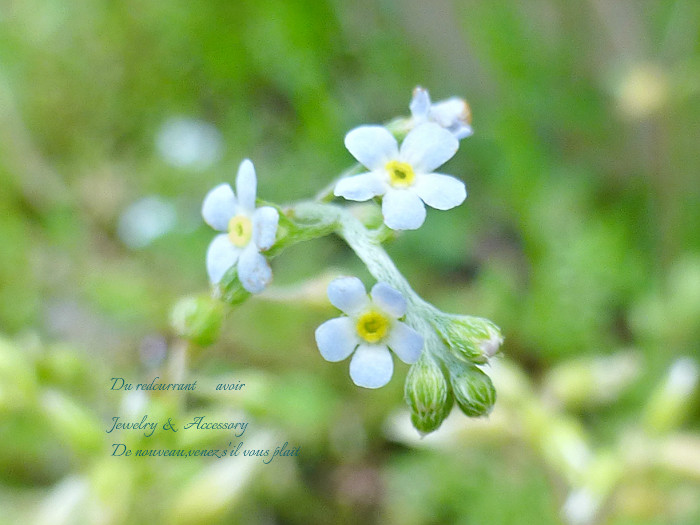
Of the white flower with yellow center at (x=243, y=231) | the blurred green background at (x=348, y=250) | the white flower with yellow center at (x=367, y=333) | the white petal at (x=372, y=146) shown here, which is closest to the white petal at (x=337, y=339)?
the white flower with yellow center at (x=367, y=333)

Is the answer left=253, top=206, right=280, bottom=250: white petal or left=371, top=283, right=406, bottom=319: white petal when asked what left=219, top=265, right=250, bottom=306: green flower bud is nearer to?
left=253, top=206, right=280, bottom=250: white petal

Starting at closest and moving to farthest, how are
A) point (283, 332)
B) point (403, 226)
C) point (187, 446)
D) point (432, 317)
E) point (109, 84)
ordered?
point (403, 226), point (432, 317), point (187, 446), point (283, 332), point (109, 84)

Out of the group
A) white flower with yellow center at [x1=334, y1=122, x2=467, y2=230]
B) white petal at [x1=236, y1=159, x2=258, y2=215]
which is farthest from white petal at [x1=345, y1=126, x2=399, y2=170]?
white petal at [x1=236, y1=159, x2=258, y2=215]

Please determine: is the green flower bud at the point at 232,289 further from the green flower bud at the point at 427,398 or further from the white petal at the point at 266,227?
the green flower bud at the point at 427,398

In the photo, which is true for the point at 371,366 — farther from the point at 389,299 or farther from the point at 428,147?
the point at 428,147

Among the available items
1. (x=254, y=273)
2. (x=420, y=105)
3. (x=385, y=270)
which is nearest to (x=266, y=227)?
(x=254, y=273)

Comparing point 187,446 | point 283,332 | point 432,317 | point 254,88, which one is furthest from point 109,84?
point 432,317

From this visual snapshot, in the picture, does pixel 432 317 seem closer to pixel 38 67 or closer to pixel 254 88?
pixel 254 88
